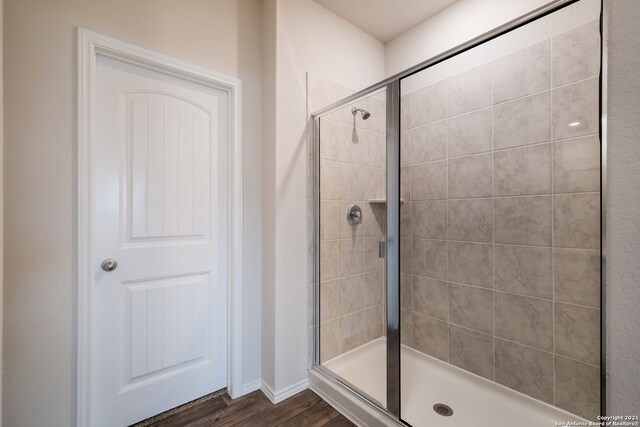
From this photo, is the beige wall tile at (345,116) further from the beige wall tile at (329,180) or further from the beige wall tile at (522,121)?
the beige wall tile at (522,121)

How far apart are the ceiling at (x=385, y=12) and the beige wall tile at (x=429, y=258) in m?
1.66

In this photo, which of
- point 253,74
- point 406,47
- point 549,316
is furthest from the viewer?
point 406,47

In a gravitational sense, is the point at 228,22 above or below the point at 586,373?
above

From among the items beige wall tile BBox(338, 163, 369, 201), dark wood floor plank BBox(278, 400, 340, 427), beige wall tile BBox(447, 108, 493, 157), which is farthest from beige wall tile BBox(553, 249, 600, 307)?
dark wood floor plank BBox(278, 400, 340, 427)

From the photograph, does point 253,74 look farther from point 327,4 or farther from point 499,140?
point 499,140

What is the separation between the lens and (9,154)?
3.79 ft

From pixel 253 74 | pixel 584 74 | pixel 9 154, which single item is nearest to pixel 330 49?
pixel 253 74

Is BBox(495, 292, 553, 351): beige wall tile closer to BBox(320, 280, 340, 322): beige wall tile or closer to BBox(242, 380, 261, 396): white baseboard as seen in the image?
BBox(320, 280, 340, 322): beige wall tile

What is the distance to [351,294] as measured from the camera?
2.05m

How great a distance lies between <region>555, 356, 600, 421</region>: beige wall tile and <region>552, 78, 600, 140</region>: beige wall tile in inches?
46.5

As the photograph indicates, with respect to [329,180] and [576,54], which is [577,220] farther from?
[329,180]

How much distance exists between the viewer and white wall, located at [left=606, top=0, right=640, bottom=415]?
24.7 inches

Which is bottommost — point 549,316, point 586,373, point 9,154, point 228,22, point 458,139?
point 586,373

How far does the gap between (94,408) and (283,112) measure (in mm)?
1819
